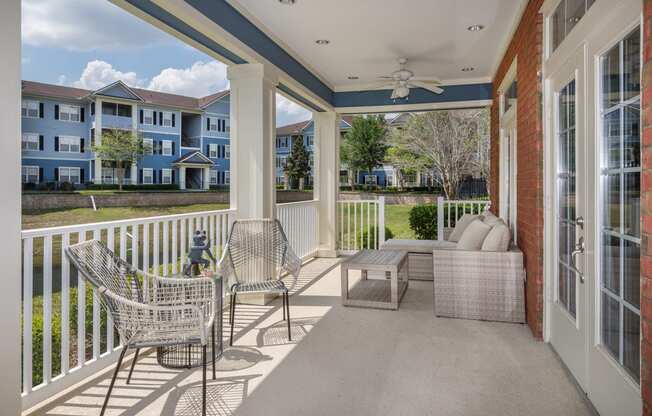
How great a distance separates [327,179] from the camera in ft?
23.0

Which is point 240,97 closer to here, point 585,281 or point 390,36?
point 390,36

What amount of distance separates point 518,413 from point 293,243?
4217 mm

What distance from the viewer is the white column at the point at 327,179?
7.00 m

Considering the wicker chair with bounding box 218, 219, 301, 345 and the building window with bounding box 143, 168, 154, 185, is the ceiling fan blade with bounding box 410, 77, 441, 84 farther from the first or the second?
the building window with bounding box 143, 168, 154, 185

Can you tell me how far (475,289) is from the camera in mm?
3730

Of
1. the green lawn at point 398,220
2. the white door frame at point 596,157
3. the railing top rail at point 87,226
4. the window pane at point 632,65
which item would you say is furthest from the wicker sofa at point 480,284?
the green lawn at point 398,220

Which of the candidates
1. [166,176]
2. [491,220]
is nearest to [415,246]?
[491,220]

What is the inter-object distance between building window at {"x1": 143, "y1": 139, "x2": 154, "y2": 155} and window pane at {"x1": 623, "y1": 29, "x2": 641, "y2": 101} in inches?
243

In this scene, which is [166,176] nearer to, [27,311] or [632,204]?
[27,311]

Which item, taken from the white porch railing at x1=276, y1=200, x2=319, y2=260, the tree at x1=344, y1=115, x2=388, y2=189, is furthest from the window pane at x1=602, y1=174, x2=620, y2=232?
the tree at x1=344, y1=115, x2=388, y2=189

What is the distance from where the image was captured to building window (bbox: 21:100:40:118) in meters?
3.98

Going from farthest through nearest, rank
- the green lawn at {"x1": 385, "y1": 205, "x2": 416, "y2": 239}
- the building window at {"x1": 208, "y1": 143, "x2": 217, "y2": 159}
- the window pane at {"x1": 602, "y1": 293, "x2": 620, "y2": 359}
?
1. the green lawn at {"x1": 385, "y1": 205, "x2": 416, "y2": 239}
2. the building window at {"x1": 208, "y1": 143, "x2": 217, "y2": 159}
3. the window pane at {"x1": 602, "y1": 293, "x2": 620, "y2": 359}

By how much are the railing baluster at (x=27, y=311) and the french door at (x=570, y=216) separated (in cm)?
293

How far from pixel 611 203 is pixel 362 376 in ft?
5.52
